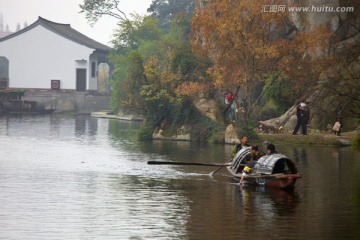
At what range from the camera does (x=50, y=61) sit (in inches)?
4065

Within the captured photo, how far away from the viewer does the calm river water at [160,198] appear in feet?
77.5

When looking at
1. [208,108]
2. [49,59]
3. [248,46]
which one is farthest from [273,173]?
[49,59]

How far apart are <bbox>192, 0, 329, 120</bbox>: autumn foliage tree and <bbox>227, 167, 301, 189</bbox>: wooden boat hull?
22.7 m

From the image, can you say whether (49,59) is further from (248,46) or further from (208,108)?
(248,46)

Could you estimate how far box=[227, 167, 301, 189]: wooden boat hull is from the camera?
31466 mm

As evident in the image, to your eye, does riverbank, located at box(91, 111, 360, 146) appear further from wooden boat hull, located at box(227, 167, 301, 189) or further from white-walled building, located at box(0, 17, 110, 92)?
white-walled building, located at box(0, 17, 110, 92)

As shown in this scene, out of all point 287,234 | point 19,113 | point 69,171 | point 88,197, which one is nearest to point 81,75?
point 19,113

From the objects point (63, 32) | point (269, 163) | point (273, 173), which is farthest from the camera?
point (63, 32)

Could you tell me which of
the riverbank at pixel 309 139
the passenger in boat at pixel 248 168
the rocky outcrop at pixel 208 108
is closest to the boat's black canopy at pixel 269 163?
the passenger in boat at pixel 248 168

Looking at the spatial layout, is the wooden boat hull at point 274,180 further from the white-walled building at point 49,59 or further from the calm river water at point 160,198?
the white-walled building at point 49,59

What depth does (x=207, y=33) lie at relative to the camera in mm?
55344

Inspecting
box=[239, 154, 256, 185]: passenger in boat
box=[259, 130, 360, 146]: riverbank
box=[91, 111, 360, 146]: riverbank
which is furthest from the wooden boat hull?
box=[259, 130, 360, 146]: riverbank

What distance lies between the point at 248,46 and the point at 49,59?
172ft

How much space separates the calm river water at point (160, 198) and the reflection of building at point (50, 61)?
174 ft
